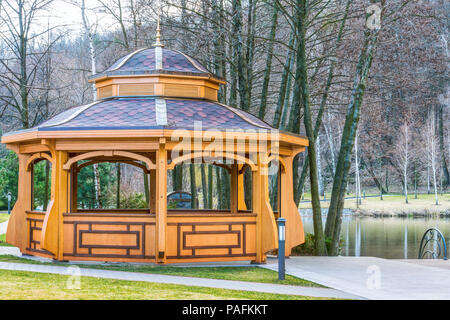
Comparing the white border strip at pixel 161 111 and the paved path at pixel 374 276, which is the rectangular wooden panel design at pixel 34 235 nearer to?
the white border strip at pixel 161 111

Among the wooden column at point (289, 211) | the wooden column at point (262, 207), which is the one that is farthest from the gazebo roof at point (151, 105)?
the wooden column at point (262, 207)

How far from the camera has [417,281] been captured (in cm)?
985

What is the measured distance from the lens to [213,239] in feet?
39.2

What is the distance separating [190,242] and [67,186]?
2.83 m

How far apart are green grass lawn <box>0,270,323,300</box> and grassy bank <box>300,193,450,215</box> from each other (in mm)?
35096

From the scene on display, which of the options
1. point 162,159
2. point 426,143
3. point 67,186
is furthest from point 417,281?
point 426,143

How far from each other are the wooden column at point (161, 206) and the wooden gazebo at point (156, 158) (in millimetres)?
19

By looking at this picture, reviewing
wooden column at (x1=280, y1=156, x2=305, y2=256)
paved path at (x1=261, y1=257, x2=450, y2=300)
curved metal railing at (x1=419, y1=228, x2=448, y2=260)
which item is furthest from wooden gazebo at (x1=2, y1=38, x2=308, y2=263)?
curved metal railing at (x1=419, y1=228, x2=448, y2=260)

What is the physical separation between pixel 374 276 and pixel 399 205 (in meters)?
35.1

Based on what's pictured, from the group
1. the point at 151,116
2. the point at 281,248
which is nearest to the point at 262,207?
the point at 281,248

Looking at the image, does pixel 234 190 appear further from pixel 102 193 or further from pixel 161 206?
pixel 102 193

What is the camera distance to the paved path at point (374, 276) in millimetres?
8614

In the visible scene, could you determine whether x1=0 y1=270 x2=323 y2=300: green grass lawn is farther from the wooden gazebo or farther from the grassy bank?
the grassy bank
